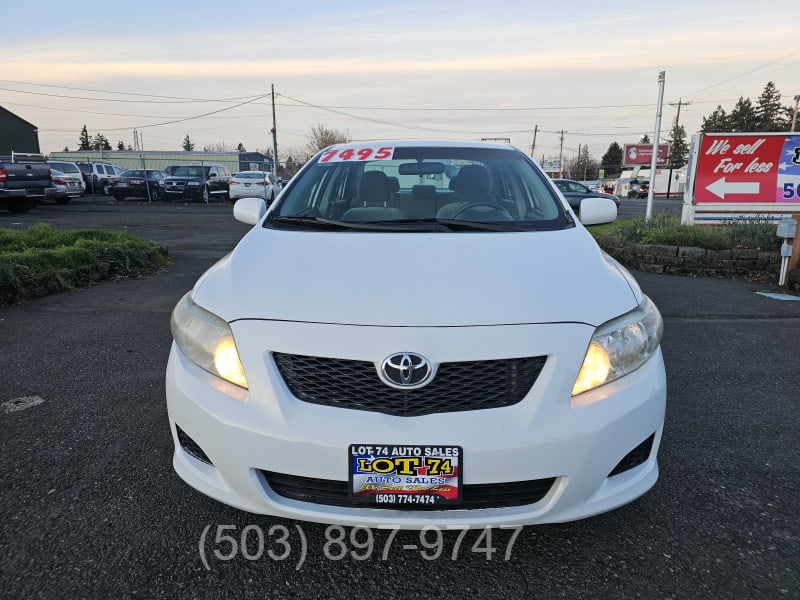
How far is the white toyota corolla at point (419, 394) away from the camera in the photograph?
1769mm

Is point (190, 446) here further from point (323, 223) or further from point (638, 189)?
point (638, 189)

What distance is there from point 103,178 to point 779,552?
31.4m

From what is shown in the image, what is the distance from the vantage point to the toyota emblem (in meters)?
1.79

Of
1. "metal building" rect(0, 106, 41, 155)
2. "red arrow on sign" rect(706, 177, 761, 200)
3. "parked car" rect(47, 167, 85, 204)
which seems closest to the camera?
"red arrow on sign" rect(706, 177, 761, 200)

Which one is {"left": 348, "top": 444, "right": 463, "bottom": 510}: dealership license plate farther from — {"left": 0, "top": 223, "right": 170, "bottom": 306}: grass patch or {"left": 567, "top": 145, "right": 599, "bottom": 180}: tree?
{"left": 567, "top": 145, "right": 599, "bottom": 180}: tree

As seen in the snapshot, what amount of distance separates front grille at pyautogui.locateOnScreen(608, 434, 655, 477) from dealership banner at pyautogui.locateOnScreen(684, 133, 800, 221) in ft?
31.4

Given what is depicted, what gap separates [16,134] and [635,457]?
5190cm

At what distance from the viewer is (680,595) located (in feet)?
6.12

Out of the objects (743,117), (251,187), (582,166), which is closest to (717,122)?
(743,117)

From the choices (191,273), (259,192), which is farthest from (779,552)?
(259,192)

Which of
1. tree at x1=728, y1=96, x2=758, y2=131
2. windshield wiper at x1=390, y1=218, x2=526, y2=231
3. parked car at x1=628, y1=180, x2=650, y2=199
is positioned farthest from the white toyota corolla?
tree at x1=728, y1=96, x2=758, y2=131

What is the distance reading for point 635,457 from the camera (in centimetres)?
198

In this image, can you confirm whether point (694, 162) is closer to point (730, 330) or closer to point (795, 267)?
point (795, 267)

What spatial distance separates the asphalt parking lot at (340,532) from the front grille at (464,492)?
0.31 metres
